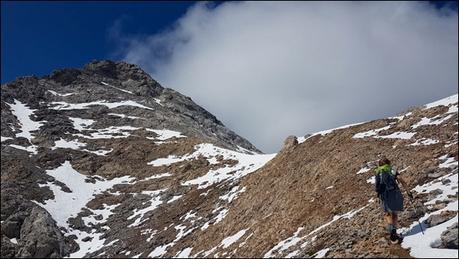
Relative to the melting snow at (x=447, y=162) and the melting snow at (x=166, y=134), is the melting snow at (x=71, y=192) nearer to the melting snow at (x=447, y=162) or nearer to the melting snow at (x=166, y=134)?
the melting snow at (x=166, y=134)

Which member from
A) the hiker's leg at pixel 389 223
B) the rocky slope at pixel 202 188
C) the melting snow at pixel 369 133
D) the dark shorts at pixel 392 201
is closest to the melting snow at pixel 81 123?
the rocky slope at pixel 202 188

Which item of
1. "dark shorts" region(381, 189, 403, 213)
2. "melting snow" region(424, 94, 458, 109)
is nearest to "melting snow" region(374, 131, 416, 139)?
"melting snow" region(424, 94, 458, 109)

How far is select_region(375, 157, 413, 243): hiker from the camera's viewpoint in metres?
17.8

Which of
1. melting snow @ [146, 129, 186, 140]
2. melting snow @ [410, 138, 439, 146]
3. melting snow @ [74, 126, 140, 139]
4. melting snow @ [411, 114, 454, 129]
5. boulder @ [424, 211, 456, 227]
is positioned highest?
melting snow @ [74, 126, 140, 139]

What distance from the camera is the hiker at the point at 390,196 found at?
17781 mm

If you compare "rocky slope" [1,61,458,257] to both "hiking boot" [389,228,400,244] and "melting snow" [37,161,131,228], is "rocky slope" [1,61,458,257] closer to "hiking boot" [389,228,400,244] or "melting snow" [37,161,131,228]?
"melting snow" [37,161,131,228]

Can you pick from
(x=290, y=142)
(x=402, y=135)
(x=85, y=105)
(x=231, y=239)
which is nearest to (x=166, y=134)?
(x=85, y=105)

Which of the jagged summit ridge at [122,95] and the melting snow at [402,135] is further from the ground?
the jagged summit ridge at [122,95]

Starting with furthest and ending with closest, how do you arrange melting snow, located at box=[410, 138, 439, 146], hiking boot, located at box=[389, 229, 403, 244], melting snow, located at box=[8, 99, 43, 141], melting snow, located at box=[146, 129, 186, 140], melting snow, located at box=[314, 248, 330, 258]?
melting snow, located at box=[8, 99, 43, 141]
melting snow, located at box=[146, 129, 186, 140]
melting snow, located at box=[410, 138, 439, 146]
melting snow, located at box=[314, 248, 330, 258]
hiking boot, located at box=[389, 229, 403, 244]

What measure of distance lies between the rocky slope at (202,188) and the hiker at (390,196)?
2.07 feet

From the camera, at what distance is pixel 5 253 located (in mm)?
38062

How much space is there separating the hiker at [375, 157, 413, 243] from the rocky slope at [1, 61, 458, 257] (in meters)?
0.63

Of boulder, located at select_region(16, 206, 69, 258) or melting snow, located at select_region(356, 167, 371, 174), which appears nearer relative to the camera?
melting snow, located at select_region(356, 167, 371, 174)

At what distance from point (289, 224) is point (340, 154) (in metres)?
Result: 8.02
